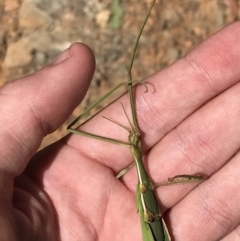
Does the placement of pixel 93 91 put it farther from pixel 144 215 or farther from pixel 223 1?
pixel 144 215

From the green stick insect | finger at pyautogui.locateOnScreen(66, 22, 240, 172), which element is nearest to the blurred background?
finger at pyautogui.locateOnScreen(66, 22, 240, 172)

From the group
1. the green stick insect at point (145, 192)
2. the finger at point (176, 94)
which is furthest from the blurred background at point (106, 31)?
the green stick insect at point (145, 192)

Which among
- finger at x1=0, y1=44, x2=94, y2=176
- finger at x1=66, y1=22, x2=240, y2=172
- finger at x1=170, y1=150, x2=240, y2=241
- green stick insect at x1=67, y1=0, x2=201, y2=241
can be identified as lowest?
finger at x1=170, y1=150, x2=240, y2=241

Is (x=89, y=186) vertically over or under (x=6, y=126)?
under

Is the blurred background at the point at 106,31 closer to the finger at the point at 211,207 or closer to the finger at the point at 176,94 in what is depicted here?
the finger at the point at 176,94

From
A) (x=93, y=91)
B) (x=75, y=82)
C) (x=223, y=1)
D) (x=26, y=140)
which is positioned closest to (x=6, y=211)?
(x=26, y=140)

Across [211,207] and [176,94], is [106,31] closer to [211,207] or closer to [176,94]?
[176,94]

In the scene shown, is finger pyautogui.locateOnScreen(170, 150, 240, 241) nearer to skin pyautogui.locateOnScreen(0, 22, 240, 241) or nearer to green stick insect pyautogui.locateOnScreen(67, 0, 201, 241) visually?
skin pyautogui.locateOnScreen(0, 22, 240, 241)
